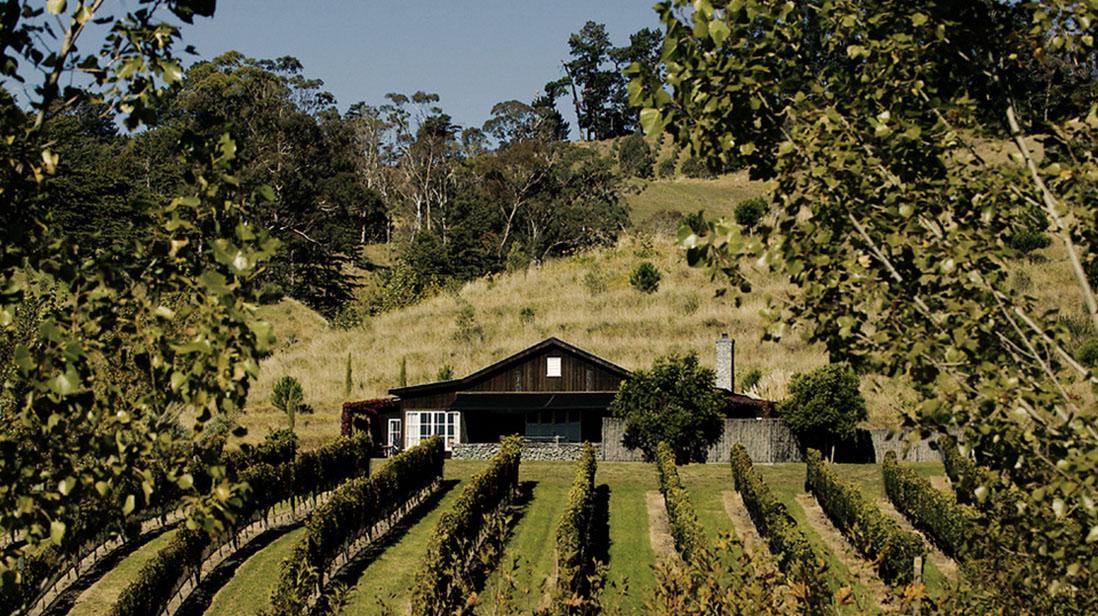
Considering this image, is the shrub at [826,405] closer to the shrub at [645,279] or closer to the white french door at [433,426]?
the white french door at [433,426]

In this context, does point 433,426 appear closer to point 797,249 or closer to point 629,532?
point 629,532

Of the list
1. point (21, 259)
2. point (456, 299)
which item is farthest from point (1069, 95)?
point (456, 299)

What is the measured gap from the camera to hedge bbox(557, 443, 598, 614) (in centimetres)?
1562

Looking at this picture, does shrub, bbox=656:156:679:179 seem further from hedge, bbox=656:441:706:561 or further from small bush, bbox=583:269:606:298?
hedge, bbox=656:441:706:561

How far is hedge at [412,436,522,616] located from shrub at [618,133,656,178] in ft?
286

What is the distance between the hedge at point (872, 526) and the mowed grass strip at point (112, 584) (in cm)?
1379

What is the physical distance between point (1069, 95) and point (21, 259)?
5.88 metres

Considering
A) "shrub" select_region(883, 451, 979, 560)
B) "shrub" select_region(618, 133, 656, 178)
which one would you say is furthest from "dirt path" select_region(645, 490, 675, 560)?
Answer: "shrub" select_region(618, 133, 656, 178)

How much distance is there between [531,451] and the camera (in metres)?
41.8

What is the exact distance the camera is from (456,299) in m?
66.2

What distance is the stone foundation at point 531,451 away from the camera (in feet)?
136

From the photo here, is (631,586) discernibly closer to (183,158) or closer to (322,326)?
(183,158)

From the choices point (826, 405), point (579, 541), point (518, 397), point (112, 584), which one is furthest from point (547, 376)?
point (112, 584)

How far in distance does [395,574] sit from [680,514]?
20.2 ft
